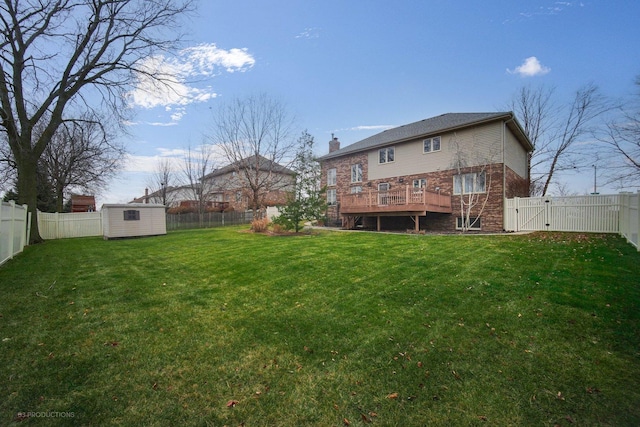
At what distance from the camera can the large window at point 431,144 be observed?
16969mm

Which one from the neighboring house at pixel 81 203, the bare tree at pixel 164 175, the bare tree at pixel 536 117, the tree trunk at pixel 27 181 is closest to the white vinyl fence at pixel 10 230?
the tree trunk at pixel 27 181

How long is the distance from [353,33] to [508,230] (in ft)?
39.6

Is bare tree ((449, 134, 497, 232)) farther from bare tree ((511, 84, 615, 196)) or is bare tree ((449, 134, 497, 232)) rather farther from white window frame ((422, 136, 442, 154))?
bare tree ((511, 84, 615, 196))

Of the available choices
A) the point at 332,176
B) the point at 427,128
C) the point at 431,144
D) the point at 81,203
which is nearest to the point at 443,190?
the point at 431,144

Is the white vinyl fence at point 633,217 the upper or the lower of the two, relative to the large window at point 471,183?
lower

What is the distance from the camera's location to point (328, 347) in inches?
128

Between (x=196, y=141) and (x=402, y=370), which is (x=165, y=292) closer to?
(x=402, y=370)

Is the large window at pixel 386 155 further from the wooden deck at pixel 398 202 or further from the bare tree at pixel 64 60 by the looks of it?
the bare tree at pixel 64 60

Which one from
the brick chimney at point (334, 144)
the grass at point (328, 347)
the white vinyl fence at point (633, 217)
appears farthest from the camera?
the brick chimney at point (334, 144)

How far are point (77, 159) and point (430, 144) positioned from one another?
83.0 feet

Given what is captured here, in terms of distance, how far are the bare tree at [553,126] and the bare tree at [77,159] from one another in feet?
104

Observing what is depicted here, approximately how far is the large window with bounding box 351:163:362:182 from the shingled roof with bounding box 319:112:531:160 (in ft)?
3.76

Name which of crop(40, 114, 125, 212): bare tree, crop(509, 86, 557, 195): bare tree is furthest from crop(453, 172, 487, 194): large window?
crop(40, 114, 125, 212): bare tree

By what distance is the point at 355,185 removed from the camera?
21.3m
